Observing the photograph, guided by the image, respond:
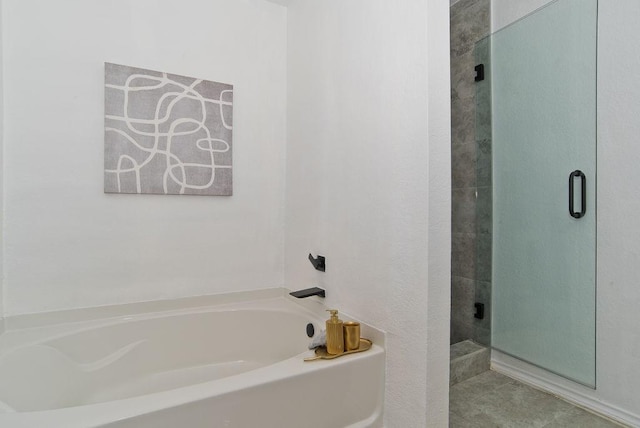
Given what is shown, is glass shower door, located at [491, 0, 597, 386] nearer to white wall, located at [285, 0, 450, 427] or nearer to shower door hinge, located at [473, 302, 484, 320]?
shower door hinge, located at [473, 302, 484, 320]

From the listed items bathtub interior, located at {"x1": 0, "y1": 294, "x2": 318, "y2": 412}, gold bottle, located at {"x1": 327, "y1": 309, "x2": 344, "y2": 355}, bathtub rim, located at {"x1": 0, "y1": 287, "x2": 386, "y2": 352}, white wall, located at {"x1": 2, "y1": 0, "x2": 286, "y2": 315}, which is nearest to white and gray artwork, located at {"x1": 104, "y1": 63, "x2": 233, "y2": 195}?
white wall, located at {"x1": 2, "y1": 0, "x2": 286, "y2": 315}

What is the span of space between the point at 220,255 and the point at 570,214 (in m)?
2.04

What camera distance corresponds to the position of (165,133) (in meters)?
1.86

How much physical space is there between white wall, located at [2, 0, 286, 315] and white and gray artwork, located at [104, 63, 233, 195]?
0.06 m

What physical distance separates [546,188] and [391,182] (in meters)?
1.18

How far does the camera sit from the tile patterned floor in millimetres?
1550

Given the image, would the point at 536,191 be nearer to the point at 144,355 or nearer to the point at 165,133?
the point at 165,133

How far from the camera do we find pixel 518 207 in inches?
79.8

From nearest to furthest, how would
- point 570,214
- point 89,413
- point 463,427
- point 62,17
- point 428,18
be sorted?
point 89,413 < point 428,18 < point 463,427 < point 62,17 < point 570,214

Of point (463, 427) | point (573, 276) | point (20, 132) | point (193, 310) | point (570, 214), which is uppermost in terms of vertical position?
point (20, 132)

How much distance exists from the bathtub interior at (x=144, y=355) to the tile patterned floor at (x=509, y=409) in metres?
0.88

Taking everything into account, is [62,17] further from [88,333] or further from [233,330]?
[233,330]

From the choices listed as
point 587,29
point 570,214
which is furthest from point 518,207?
point 587,29

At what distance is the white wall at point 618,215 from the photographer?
1567 mm
